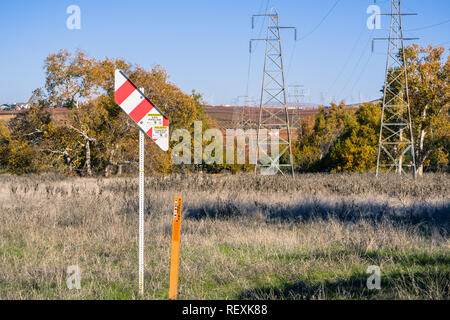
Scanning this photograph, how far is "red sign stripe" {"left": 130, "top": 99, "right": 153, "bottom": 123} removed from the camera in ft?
16.5

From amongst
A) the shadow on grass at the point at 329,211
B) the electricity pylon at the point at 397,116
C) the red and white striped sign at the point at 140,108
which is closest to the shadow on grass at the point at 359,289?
the red and white striped sign at the point at 140,108

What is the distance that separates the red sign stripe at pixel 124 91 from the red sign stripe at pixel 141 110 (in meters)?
0.19

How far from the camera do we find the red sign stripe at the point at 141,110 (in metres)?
5.03

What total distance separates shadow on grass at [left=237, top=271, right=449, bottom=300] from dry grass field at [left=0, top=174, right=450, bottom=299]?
0.05 feet

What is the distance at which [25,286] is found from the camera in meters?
5.50

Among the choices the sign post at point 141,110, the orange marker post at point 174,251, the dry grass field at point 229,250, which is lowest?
the dry grass field at point 229,250

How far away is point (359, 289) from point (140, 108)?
11.7ft
